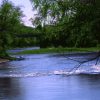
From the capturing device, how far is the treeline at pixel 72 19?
146 inches

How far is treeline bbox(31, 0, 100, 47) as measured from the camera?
3713mm

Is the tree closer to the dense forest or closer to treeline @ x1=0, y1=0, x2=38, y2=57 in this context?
treeline @ x1=0, y1=0, x2=38, y2=57

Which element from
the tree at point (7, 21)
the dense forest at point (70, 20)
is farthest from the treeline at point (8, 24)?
the dense forest at point (70, 20)

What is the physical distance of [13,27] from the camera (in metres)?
69.7

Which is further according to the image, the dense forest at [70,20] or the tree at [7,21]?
the tree at [7,21]

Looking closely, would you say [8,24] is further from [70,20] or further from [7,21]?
[70,20]

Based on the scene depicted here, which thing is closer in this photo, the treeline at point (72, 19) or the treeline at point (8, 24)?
the treeline at point (72, 19)

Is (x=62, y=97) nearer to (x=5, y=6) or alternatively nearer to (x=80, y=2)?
(x=80, y=2)

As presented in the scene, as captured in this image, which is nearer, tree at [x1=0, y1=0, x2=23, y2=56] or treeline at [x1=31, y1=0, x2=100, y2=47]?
treeline at [x1=31, y1=0, x2=100, y2=47]

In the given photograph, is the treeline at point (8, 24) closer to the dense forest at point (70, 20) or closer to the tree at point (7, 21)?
the tree at point (7, 21)

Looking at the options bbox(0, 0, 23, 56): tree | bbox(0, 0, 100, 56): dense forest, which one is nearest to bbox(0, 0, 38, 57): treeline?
bbox(0, 0, 23, 56): tree

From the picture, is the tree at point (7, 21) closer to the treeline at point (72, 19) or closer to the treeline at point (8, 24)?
the treeline at point (8, 24)

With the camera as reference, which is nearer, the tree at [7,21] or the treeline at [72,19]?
the treeline at [72,19]

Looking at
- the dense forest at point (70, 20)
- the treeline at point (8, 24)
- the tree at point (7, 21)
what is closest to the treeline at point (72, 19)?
the dense forest at point (70, 20)
